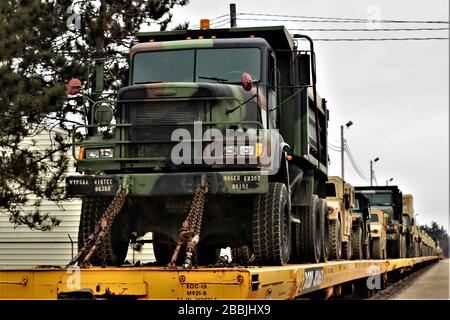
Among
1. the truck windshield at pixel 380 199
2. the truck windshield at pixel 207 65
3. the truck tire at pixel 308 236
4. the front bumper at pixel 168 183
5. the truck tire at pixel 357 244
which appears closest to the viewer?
the front bumper at pixel 168 183

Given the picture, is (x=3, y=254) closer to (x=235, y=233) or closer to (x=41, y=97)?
(x=41, y=97)

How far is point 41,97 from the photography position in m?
12.4

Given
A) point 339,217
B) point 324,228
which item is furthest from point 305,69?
point 339,217

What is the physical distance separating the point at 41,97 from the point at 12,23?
138 cm

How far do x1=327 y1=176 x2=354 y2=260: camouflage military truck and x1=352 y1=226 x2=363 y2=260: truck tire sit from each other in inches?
49.9

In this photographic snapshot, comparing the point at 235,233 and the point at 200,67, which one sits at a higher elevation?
the point at 200,67

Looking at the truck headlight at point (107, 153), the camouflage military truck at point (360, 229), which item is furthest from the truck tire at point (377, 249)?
the truck headlight at point (107, 153)

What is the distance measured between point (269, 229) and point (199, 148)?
1054 mm

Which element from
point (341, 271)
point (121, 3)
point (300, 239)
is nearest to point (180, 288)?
point (300, 239)

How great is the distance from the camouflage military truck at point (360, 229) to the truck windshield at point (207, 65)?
26.7ft

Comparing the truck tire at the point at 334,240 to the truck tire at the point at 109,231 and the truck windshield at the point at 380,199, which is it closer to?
the truck tire at the point at 109,231

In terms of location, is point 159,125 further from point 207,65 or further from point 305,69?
point 305,69

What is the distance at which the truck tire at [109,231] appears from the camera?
26.2 feet

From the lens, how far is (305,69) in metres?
9.04
